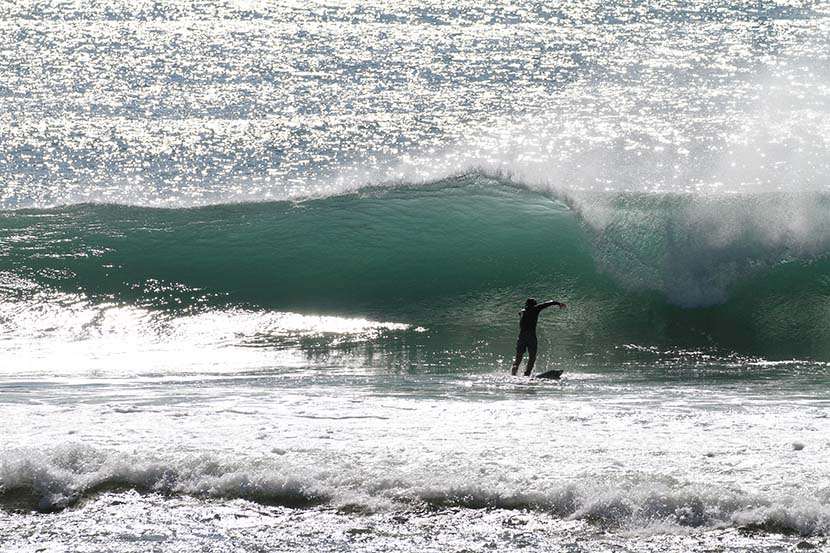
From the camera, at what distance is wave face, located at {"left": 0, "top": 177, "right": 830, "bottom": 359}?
16.1m

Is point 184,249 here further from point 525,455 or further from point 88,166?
point 525,455

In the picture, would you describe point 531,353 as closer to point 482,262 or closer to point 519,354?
point 519,354

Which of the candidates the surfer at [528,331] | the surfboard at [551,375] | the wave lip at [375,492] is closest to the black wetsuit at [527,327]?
the surfer at [528,331]

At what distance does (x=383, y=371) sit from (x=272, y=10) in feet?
138

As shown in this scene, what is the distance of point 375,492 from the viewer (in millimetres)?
8594

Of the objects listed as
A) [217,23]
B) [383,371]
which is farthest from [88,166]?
[217,23]

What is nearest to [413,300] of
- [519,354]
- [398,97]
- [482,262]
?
[482,262]

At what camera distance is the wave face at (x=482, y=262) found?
16062mm

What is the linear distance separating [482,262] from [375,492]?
1031cm

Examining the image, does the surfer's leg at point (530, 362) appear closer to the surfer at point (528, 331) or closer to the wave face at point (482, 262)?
the surfer at point (528, 331)

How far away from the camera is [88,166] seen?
1072 inches

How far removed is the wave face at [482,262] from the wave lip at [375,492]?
6627 millimetres

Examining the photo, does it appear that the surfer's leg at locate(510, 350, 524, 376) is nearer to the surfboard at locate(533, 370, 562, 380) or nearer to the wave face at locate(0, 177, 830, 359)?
the surfboard at locate(533, 370, 562, 380)

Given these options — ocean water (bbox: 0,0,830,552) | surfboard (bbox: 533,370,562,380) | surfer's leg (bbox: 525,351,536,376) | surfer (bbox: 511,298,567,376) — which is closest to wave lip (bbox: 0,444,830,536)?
ocean water (bbox: 0,0,830,552)
